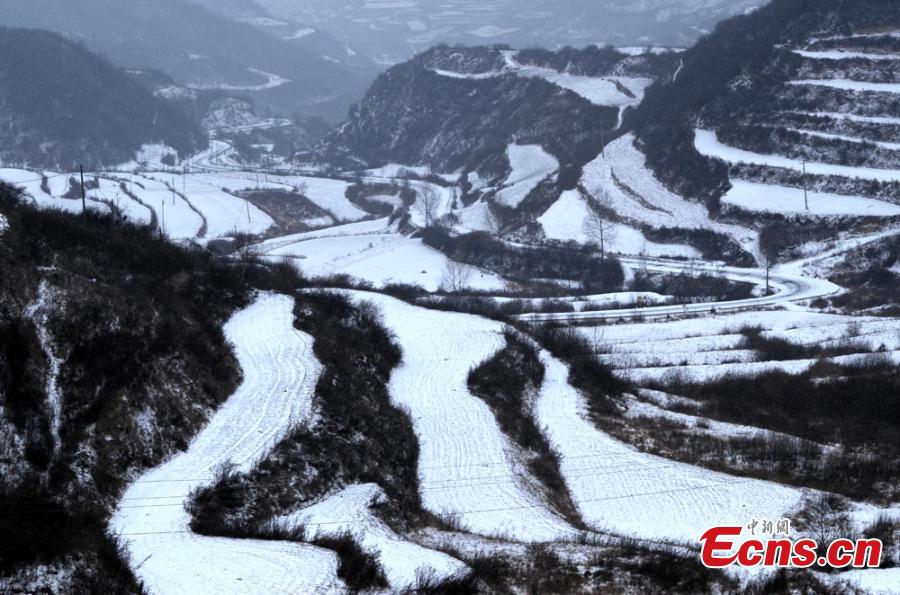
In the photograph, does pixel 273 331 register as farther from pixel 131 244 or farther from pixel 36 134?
pixel 36 134

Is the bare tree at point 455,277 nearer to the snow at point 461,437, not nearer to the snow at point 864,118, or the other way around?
the snow at point 461,437

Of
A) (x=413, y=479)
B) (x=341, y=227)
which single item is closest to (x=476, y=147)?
(x=341, y=227)

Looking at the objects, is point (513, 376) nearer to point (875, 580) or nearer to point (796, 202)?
point (875, 580)

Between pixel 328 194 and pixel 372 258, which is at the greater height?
pixel 328 194

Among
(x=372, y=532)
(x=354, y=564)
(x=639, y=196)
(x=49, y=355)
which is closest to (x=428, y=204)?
(x=639, y=196)

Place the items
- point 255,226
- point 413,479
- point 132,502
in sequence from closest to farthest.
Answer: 1. point 132,502
2. point 413,479
3. point 255,226

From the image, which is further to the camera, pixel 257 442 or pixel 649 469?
pixel 649 469
